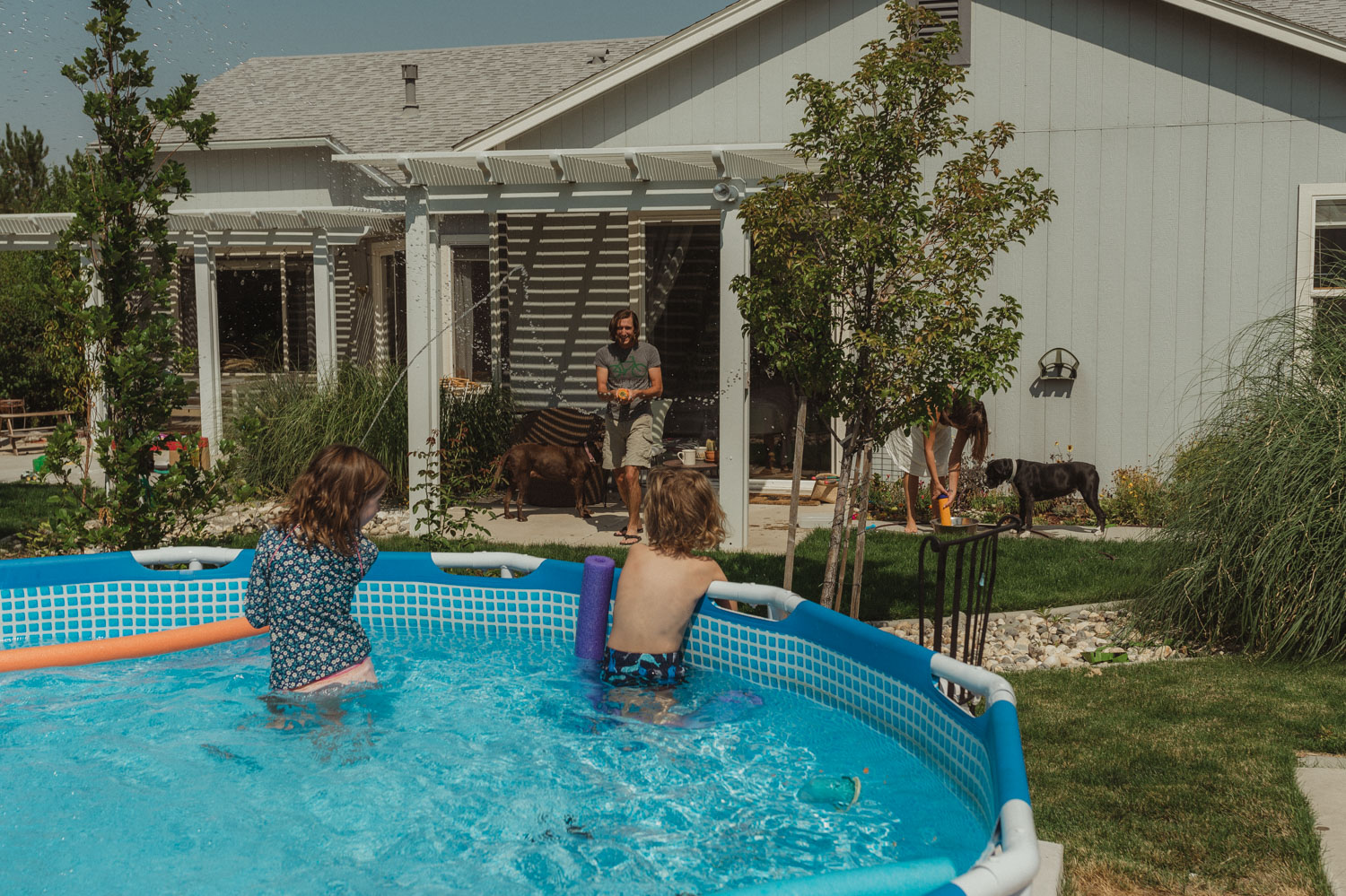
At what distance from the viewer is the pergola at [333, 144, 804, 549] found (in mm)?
9078

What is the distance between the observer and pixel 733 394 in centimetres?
913

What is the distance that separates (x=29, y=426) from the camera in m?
19.4

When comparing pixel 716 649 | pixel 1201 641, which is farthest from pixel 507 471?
pixel 1201 641

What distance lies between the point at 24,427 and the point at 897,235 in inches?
641

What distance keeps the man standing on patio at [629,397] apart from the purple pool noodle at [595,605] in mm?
3826

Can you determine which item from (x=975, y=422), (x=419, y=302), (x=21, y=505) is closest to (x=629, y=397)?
(x=419, y=302)

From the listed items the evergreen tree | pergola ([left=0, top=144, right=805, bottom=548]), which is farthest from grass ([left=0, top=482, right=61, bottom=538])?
the evergreen tree

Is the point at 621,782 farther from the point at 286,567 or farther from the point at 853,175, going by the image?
the point at 853,175

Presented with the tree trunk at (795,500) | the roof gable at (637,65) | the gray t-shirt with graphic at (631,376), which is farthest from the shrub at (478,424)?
the tree trunk at (795,500)

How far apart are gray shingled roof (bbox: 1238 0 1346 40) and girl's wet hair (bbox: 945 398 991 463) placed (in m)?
5.62

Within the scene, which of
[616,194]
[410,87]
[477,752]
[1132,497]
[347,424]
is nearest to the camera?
[477,752]

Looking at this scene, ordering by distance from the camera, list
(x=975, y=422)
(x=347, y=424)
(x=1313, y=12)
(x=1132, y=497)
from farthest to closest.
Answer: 1. (x=1313, y=12)
2. (x=347, y=424)
3. (x=1132, y=497)
4. (x=975, y=422)

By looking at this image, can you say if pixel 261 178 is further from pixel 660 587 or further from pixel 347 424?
pixel 660 587

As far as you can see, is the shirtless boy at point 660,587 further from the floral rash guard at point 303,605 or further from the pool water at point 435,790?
the floral rash guard at point 303,605
